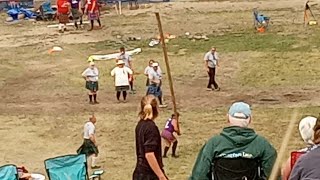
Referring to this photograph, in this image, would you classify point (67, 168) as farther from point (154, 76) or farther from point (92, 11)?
point (92, 11)

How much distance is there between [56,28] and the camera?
33.2m

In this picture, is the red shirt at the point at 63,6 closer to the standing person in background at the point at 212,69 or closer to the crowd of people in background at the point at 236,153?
the standing person in background at the point at 212,69

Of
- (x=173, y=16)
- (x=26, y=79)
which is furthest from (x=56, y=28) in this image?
(x=26, y=79)

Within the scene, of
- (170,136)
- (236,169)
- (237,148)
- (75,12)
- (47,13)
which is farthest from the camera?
(47,13)

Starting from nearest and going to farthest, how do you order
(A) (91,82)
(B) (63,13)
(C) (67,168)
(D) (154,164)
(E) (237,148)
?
(E) (237,148)
(D) (154,164)
(C) (67,168)
(A) (91,82)
(B) (63,13)

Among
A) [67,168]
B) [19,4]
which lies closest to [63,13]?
[19,4]

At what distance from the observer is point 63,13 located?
108ft

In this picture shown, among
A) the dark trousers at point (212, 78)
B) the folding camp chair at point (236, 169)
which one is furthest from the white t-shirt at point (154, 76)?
the folding camp chair at point (236, 169)

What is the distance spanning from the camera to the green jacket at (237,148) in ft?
19.3

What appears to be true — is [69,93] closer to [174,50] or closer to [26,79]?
[26,79]

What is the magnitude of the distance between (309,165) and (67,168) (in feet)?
24.4

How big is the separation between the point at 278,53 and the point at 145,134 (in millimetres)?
18372

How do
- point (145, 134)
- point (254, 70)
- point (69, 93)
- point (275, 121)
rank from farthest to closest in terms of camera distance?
point (254, 70) < point (69, 93) < point (275, 121) < point (145, 134)

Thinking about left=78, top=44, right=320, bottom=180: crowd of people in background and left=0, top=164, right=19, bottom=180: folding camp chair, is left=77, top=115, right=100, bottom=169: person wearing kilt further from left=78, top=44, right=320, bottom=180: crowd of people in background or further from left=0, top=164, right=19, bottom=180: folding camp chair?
left=78, top=44, right=320, bottom=180: crowd of people in background
